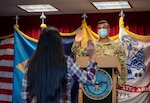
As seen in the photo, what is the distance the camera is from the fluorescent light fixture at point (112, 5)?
5.43m

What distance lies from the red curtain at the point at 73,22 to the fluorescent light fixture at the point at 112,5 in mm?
410

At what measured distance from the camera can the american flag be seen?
646cm

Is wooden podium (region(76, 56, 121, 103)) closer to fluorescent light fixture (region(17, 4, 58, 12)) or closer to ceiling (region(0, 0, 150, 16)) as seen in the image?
ceiling (region(0, 0, 150, 16))

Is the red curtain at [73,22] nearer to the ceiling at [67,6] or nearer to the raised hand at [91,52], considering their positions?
the ceiling at [67,6]

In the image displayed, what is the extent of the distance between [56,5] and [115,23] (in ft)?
3.82

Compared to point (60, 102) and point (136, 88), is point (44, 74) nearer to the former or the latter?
point (60, 102)

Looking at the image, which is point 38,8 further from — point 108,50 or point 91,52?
point 91,52

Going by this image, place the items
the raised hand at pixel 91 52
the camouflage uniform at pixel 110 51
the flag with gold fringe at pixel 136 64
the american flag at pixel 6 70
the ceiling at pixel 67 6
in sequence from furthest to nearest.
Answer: the american flag at pixel 6 70
the flag with gold fringe at pixel 136 64
the ceiling at pixel 67 6
the camouflage uniform at pixel 110 51
the raised hand at pixel 91 52

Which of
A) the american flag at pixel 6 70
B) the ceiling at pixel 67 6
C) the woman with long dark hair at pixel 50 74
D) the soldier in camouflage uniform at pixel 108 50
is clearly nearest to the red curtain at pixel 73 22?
the ceiling at pixel 67 6

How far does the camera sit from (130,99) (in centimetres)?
564

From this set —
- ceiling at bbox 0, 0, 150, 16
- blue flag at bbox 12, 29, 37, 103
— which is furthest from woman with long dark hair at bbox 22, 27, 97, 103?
blue flag at bbox 12, 29, 37, 103

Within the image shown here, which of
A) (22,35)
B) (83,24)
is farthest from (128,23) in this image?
(22,35)

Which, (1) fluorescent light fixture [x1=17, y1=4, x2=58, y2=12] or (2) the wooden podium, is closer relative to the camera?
(2) the wooden podium

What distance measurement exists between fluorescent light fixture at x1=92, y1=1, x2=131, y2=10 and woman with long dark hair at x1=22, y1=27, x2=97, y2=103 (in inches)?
138
